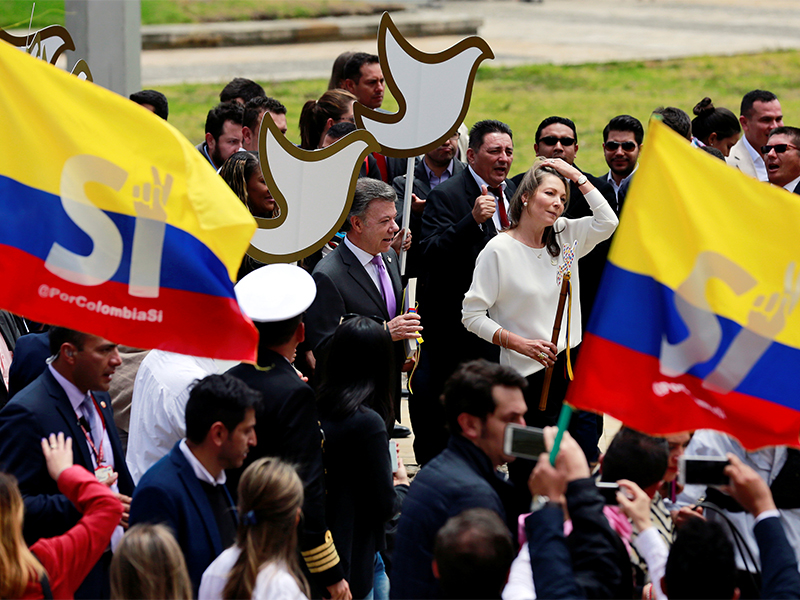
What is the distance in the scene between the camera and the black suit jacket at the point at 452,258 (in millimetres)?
6398

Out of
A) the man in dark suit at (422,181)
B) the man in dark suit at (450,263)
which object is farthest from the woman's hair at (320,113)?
the man in dark suit at (450,263)

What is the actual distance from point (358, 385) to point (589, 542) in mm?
1391

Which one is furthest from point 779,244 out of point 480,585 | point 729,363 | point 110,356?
point 110,356

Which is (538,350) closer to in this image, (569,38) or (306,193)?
(306,193)

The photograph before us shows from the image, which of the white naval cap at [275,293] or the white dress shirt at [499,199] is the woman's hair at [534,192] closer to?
the white dress shirt at [499,199]

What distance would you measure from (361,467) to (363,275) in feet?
5.32

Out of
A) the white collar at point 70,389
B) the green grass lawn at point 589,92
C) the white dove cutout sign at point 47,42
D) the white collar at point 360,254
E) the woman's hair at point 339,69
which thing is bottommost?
the green grass lawn at point 589,92

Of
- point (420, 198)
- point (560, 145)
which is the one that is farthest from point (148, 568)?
point (560, 145)

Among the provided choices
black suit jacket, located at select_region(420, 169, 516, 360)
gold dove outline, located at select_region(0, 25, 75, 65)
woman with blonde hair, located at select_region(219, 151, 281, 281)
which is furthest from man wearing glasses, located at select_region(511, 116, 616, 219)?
gold dove outline, located at select_region(0, 25, 75, 65)

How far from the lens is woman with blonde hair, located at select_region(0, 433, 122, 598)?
3.34m

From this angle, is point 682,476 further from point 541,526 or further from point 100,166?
point 100,166

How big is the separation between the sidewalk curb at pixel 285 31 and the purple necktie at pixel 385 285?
60.2 feet

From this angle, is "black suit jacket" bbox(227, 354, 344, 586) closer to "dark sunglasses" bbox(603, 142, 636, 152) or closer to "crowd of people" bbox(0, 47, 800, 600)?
"crowd of people" bbox(0, 47, 800, 600)

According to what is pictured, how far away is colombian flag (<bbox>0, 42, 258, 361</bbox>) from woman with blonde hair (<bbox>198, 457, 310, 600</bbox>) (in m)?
0.63
